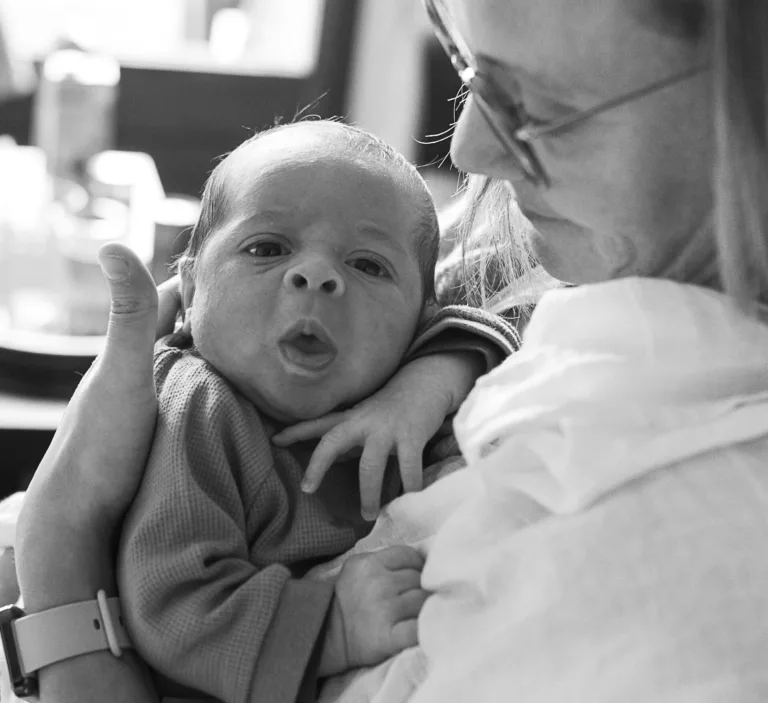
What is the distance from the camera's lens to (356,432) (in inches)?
38.6

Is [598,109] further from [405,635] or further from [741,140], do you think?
[405,635]

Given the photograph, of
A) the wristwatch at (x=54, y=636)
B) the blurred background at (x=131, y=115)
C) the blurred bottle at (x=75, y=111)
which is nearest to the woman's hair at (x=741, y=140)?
the wristwatch at (x=54, y=636)

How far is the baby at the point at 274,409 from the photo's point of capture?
0.87 metres

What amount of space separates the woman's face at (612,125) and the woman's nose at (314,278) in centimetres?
20

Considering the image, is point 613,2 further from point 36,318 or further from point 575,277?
point 36,318

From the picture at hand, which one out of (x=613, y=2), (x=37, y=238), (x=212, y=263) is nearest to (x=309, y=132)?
(x=212, y=263)

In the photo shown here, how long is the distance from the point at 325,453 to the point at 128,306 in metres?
0.21

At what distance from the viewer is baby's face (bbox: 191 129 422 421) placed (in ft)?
3.33

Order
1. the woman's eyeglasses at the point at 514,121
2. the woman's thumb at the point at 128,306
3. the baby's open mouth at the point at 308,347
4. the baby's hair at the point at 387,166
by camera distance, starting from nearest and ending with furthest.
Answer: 1. the woman's eyeglasses at the point at 514,121
2. the woman's thumb at the point at 128,306
3. the baby's open mouth at the point at 308,347
4. the baby's hair at the point at 387,166

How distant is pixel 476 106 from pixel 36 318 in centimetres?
141

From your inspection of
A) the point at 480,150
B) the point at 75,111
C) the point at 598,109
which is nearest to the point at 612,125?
the point at 598,109

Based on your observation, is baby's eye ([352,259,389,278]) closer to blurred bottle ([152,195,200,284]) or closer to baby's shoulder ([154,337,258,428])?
baby's shoulder ([154,337,258,428])

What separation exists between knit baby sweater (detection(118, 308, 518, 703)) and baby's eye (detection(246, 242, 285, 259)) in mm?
115

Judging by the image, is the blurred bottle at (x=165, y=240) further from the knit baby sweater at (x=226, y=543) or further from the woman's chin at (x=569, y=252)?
the woman's chin at (x=569, y=252)
